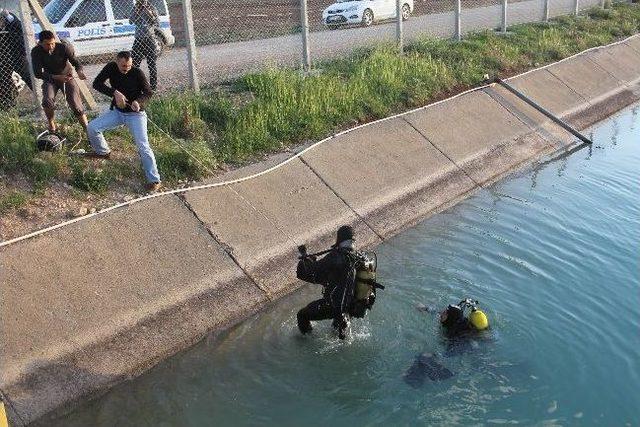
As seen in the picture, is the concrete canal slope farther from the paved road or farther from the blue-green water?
the paved road

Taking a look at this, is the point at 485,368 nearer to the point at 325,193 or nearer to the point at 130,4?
the point at 325,193

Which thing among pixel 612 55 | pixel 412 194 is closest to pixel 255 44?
pixel 412 194

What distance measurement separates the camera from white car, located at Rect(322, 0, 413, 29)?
22.9 meters

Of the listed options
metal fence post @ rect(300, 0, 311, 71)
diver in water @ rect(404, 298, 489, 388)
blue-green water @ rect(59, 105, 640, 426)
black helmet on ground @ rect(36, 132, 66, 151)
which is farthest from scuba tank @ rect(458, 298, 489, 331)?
metal fence post @ rect(300, 0, 311, 71)

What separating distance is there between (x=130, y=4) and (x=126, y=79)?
856cm

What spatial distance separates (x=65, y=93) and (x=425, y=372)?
19.8ft

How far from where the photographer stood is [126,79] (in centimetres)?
862

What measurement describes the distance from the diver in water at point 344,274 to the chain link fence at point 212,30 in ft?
19.2

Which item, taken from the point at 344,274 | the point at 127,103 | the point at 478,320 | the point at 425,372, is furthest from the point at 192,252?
the point at 478,320

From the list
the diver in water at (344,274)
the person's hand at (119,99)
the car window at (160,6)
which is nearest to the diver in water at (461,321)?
the diver in water at (344,274)

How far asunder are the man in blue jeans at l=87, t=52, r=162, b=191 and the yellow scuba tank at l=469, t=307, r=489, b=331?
14.3ft

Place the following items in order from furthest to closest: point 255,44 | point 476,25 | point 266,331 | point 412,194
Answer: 1. point 476,25
2. point 255,44
3. point 412,194
4. point 266,331

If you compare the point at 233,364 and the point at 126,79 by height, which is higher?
the point at 126,79

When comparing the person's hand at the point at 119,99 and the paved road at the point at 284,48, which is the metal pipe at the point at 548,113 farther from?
the person's hand at the point at 119,99
